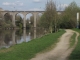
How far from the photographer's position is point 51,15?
1656 inches

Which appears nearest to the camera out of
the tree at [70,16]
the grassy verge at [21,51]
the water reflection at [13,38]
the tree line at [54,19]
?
the grassy verge at [21,51]

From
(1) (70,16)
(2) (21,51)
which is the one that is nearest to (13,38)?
(2) (21,51)

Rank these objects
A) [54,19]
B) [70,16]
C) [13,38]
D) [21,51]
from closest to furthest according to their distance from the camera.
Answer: [21,51], [13,38], [54,19], [70,16]

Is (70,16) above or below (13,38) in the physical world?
above

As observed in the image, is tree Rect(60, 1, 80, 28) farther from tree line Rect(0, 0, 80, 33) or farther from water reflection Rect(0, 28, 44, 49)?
water reflection Rect(0, 28, 44, 49)

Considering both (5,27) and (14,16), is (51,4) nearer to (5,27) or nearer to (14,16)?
(5,27)

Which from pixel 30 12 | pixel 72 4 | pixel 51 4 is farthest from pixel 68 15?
pixel 30 12

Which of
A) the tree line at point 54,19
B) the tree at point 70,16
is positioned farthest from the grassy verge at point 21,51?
the tree at point 70,16

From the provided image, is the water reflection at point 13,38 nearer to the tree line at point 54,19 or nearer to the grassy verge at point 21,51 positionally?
the tree line at point 54,19

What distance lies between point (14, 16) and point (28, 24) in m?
11.5

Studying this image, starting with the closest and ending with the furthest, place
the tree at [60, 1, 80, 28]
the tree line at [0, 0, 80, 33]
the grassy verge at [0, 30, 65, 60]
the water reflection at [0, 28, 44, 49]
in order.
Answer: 1. the grassy verge at [0, 30, 65, 60]
2. the water reflection at [0, 28, 44, 49]
3. the tree line at [0, 0, 80, 33]
4. the tree at [60, 1, 80, 28]

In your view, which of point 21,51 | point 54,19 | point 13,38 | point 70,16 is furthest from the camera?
point 70,16

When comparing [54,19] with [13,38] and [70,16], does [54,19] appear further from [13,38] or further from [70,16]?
[70,16]

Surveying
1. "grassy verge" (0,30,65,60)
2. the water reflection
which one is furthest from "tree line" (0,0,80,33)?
"grassy verge" (0,30,65,60)
